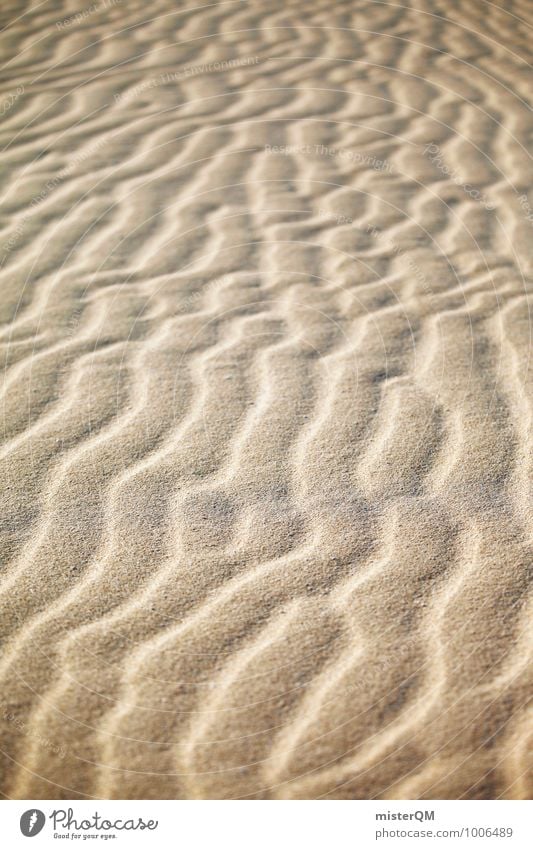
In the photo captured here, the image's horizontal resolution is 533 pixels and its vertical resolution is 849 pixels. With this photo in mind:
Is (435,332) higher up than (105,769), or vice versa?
(435,332)

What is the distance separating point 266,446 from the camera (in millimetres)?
2441

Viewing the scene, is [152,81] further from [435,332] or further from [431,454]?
[431,454]

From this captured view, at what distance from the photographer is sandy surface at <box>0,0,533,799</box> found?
5.56 feet

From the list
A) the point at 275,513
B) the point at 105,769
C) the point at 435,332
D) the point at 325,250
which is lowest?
the point at 105,769

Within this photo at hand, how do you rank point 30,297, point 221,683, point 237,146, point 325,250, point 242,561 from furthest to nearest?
point 237,146
point 325,250
point 30,297
point 242,561
point 221,683

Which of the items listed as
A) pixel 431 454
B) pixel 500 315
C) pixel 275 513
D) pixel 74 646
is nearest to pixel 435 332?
pixel 500 315

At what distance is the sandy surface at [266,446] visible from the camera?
1.70m

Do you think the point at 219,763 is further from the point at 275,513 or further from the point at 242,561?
the point at 275,513

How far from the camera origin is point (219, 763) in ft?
5.36

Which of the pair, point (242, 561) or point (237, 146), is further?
point (237, 146)

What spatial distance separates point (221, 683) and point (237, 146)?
3634 mm

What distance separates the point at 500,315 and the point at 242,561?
1.75m

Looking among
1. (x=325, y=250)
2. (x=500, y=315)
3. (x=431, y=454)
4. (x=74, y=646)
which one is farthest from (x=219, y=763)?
(x=325, y=250)

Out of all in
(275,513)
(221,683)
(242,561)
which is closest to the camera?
(221,683)
